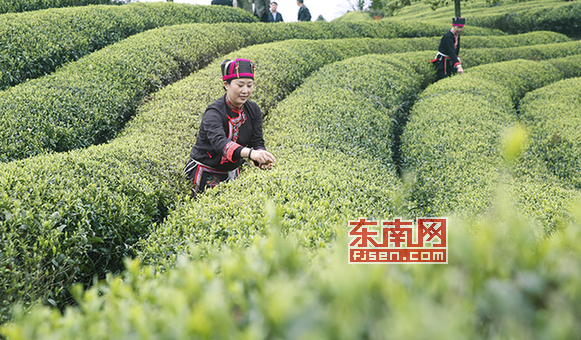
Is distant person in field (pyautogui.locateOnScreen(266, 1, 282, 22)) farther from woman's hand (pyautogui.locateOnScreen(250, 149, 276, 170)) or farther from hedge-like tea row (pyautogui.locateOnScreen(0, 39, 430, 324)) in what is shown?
woman's hand (pyautogui.locateOnScreen(250, 149, 276, 170))

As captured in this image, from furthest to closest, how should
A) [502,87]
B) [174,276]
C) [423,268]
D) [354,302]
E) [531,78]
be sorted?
[531,78], [502,87], [174,276], [423,268], [354,302]

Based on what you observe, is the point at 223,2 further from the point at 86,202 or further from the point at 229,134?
the point at 86,202

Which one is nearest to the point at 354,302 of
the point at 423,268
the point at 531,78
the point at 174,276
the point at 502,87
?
the point at 423,268

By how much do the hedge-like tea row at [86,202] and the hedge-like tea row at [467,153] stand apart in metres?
3.34

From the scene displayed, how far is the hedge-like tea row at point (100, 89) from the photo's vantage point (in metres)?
5.49

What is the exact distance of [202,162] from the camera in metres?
4.66

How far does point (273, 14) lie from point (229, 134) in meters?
13.7

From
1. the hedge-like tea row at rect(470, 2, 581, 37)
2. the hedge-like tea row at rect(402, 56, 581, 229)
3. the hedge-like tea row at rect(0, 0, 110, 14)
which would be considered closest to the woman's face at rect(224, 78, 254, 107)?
the hedge-like tea row at rect(402, 56, 581, 229)

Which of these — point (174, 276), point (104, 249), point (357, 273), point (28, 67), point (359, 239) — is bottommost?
point (104, 249)

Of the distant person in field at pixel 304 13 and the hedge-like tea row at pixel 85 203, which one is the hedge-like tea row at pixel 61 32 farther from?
the distant person in field at pixel 304 13

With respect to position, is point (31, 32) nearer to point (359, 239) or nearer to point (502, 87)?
point (359, 239)

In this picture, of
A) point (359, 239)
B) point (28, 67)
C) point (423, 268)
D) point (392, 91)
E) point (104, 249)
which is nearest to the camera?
point (423, 268)

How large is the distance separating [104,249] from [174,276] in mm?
2836

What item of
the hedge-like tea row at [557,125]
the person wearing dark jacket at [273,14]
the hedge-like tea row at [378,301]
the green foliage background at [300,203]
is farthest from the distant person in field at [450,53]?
the hedge-like tea row at [378,301]
